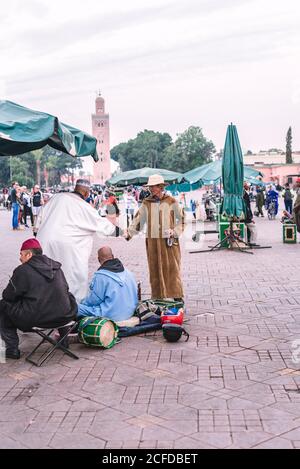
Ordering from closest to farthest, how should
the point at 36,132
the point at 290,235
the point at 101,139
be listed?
the point at 36,132
the point at 290,235
the point at 101,139

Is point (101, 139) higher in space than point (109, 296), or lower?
higher

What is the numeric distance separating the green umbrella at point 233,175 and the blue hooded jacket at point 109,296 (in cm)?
738

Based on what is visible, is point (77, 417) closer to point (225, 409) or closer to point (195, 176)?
point (225, 409)

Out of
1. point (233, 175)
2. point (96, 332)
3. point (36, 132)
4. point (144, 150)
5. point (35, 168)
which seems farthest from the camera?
point (144, 150)

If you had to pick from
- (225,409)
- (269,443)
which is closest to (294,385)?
(225,409)

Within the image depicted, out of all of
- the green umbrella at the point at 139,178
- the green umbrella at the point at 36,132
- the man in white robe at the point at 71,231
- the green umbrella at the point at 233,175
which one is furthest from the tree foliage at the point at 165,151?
the man in white robe at the point at 71,231

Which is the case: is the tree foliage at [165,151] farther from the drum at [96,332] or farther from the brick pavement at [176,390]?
the drum at [96,332]

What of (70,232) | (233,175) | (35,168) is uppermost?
(35,168)

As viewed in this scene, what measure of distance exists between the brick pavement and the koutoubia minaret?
126 metres

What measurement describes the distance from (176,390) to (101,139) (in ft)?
443

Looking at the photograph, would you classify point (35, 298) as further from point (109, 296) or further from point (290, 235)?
point (290, 235)

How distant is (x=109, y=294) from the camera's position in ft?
20.7

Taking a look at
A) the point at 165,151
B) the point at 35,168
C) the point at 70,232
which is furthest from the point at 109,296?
the point at 165,151
